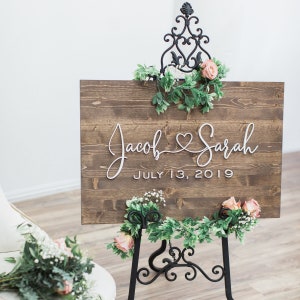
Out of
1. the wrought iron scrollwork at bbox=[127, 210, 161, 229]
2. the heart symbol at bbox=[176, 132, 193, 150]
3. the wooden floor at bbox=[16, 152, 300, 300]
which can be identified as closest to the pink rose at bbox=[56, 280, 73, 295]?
the wrought iron scrollwork at bbox=[127, 210, 161, 229]

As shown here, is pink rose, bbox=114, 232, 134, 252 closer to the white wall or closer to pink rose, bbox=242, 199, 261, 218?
pink rose, bbox=242, 199, 261, 218

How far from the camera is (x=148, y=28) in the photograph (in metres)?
4.64

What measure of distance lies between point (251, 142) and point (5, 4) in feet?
6.64

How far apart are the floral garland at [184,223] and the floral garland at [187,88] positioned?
367 millimetres

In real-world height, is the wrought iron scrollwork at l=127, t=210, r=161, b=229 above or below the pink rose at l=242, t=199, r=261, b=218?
below

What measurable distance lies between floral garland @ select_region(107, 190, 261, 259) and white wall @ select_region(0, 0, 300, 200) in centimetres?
178

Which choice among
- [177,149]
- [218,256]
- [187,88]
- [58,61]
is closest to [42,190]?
[58,61]

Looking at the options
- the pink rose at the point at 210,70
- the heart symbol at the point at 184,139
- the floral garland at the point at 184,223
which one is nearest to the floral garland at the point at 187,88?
the pink rose at the point at 210,70

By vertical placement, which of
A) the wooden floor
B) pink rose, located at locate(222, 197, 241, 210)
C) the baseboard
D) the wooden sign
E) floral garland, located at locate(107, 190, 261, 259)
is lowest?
the wooden floor

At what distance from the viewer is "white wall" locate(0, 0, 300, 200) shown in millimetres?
4156

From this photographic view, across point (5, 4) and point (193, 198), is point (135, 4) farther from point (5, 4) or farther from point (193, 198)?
point (193, 198)

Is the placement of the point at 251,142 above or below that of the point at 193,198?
above

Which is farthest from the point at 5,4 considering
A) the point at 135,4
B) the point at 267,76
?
the point at 267,76

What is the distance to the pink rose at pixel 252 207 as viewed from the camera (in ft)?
8.79
